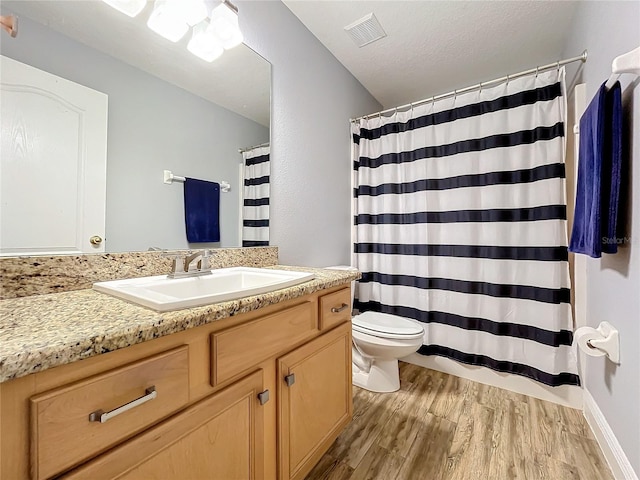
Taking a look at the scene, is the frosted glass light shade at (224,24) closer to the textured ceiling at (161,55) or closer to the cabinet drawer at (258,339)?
the textured ceiling at (161,55)

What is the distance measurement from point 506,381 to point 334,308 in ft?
4.65

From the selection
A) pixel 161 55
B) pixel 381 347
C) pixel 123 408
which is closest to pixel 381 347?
pixel 381 347

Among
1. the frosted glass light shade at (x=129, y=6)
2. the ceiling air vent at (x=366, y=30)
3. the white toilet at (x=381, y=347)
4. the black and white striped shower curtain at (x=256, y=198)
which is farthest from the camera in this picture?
the ceiling air vent at (x=366, y=30)

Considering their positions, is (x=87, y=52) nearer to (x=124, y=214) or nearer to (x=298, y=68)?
(x=124, y=214)

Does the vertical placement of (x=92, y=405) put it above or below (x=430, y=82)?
below

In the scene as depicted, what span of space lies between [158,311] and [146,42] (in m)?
1.11

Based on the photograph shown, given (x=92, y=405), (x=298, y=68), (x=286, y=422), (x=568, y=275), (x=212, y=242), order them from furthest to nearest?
(x=298, y=68)
(x=568, y=275)
(x=212, y=242)
(x=286, y=422)
(x=92, y=405)

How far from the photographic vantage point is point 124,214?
1.01 m

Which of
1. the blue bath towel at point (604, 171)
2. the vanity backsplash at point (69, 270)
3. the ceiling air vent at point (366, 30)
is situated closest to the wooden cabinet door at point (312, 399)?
the vanity backsplash at point (69, 270)

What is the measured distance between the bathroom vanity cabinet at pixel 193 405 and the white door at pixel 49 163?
60 cm

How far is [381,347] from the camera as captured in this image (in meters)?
1.60

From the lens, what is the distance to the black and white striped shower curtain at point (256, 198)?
1471 mm

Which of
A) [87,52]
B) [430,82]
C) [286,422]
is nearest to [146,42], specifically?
[87,52]

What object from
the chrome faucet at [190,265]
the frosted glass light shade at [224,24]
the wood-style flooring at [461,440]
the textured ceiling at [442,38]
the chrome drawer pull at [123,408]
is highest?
the textured ceiling at [442,38]
